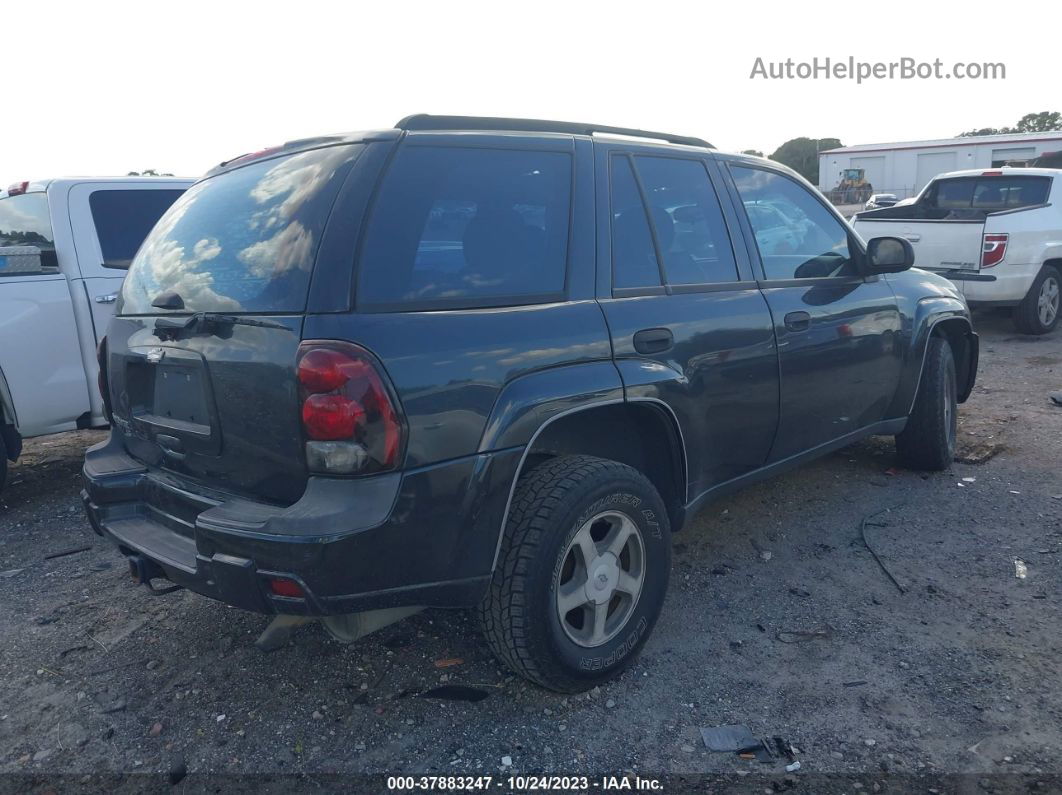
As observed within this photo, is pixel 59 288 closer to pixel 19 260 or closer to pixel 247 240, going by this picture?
pixel 19 260

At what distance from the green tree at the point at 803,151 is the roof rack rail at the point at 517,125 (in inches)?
1904

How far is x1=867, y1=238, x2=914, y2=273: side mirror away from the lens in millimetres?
4199

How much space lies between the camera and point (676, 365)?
3.16 m

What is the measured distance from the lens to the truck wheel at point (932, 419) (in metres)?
4.86

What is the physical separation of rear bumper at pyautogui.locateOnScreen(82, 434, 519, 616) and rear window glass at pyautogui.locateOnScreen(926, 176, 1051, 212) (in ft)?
30.8

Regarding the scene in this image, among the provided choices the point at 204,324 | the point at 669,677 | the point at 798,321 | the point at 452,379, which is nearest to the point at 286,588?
the point at 452,379

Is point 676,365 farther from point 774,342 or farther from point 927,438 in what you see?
point 927,438

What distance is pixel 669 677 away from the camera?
3.06 meters

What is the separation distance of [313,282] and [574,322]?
35.5 inches

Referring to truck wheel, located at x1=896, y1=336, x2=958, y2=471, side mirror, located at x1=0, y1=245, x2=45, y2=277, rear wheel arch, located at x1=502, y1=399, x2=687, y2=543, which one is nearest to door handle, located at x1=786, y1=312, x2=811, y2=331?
rear wheel arch, located at x1=502, y1=399, x2=687, y2=543

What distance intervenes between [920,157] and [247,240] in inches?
1400

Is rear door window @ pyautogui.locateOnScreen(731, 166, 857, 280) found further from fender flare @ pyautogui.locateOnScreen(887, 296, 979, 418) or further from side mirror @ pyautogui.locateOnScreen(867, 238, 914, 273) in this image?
fender flare @ pyautogui.locateOnScreen(887, 296, 979, 418)

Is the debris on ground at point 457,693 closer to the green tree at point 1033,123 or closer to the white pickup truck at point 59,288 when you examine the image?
the white pickup truck at point 59,288

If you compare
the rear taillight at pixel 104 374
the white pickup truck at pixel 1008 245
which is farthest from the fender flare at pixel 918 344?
the white pickup truck at pixel 1008 245
